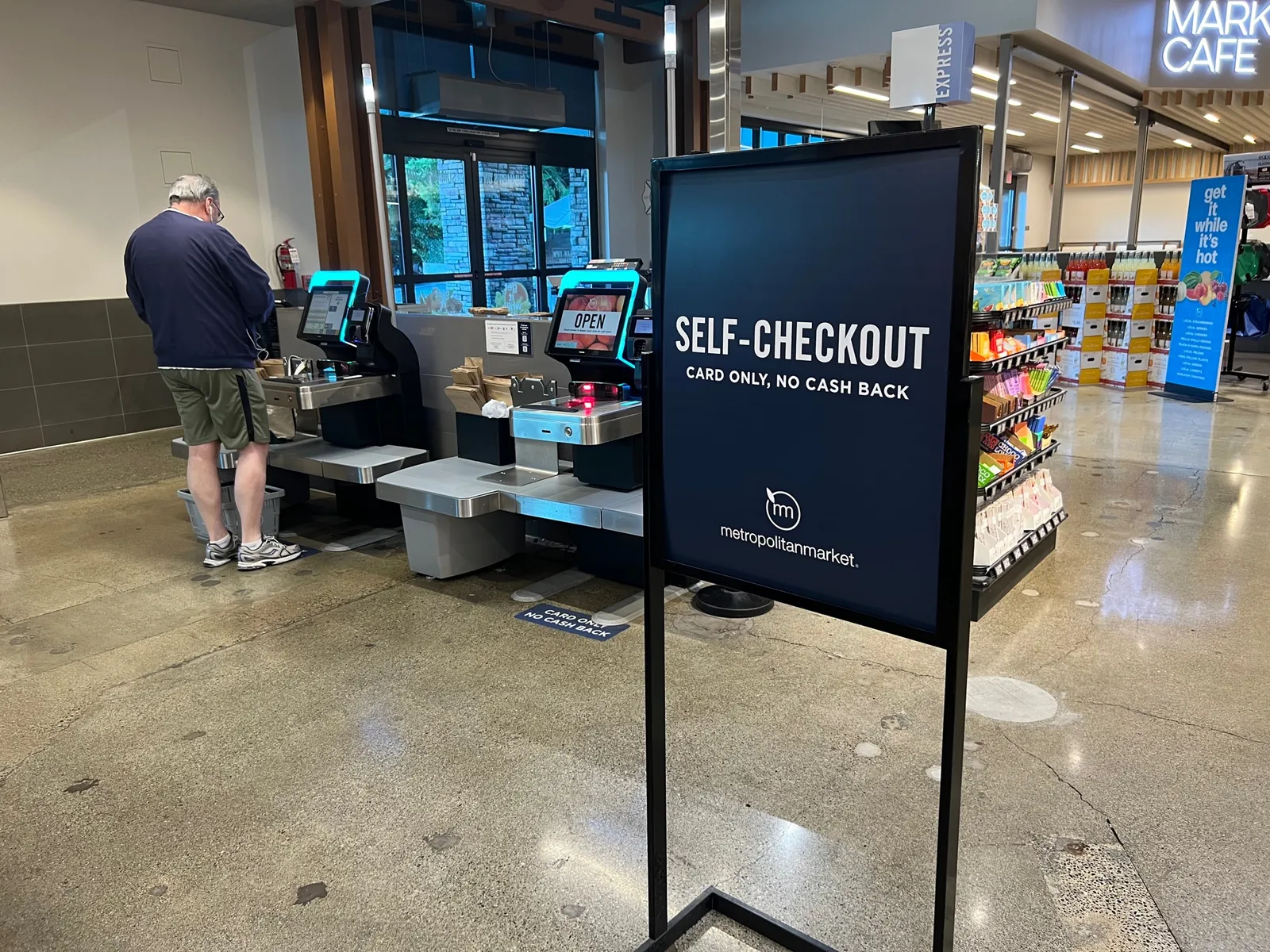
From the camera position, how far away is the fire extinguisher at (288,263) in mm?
8102

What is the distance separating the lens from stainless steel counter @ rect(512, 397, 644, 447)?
3.65 metres

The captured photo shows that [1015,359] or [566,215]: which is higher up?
[566,215]

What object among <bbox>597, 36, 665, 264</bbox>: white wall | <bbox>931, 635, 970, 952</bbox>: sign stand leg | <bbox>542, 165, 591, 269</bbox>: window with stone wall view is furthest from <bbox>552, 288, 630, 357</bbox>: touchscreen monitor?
<bbox>597, 36, 665, 264</bbox>: white wall

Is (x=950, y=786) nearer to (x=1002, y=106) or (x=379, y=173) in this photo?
(x=379, y=173)

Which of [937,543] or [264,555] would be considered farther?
[264,555]

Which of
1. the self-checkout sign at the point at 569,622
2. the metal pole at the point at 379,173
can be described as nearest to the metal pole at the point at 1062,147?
the metal pole at the point at 379,173

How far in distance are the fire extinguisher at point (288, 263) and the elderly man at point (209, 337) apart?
12.1ft

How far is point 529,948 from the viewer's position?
2.00 metres

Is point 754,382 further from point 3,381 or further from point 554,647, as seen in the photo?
point 3,381

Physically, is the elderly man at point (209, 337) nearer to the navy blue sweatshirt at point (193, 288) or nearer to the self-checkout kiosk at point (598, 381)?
the navy blue sweatshirt at point (193, 288)

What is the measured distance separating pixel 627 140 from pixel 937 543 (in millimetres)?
9444

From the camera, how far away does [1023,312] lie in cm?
378

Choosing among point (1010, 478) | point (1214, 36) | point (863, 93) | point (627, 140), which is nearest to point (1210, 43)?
point (1214, 36)

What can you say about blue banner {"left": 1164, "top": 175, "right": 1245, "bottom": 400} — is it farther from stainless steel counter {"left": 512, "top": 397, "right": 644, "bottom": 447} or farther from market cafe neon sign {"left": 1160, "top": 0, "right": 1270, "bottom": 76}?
stainless steel counter {"left": 512, "top": 397, "right": 644, "bottom": 447}
